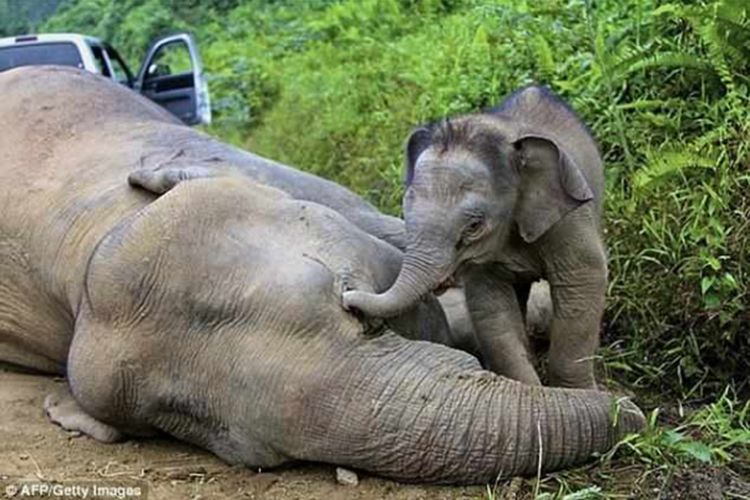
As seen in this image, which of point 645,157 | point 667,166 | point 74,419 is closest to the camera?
point 74,419

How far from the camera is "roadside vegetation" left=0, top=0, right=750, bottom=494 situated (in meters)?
3.65

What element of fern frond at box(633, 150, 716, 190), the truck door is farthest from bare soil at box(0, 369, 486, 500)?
the truck door

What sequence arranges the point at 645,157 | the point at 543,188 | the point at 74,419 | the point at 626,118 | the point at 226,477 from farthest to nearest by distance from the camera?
the point at 626,118, the point at 645,157, the point at 74,419, the point at 543,188, the point at 226,477

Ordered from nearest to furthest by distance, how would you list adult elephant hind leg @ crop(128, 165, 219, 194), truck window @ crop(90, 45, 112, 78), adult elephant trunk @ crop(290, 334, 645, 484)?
adult elephant trunk @ crop(290, 334, 645, 484)
adult elephant hind leg @ crop(128, 165, 219, 194)
truck window @ crop(90, 45, 112, 78)

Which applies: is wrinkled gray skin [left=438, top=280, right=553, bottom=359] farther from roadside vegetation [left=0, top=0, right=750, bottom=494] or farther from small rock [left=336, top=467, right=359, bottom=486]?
small rock [left=336, top=467, right=359, bottom=486]

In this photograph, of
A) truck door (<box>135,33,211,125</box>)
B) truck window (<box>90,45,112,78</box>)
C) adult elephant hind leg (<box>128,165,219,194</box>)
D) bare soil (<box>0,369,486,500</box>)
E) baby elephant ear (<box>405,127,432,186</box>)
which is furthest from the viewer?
truck window (<box>90,45,112,78</box>)

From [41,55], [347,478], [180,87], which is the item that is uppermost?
[347,478]

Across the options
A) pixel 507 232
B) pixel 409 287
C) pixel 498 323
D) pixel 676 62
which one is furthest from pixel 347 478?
pixel 676 62

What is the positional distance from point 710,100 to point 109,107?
2583 millimetres

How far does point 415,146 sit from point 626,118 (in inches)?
94.0

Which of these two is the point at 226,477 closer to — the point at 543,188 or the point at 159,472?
the point at 159,472

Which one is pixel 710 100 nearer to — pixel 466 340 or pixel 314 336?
pixel 466 340

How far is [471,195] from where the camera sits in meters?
3.37

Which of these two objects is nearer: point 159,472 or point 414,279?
point 414,279
